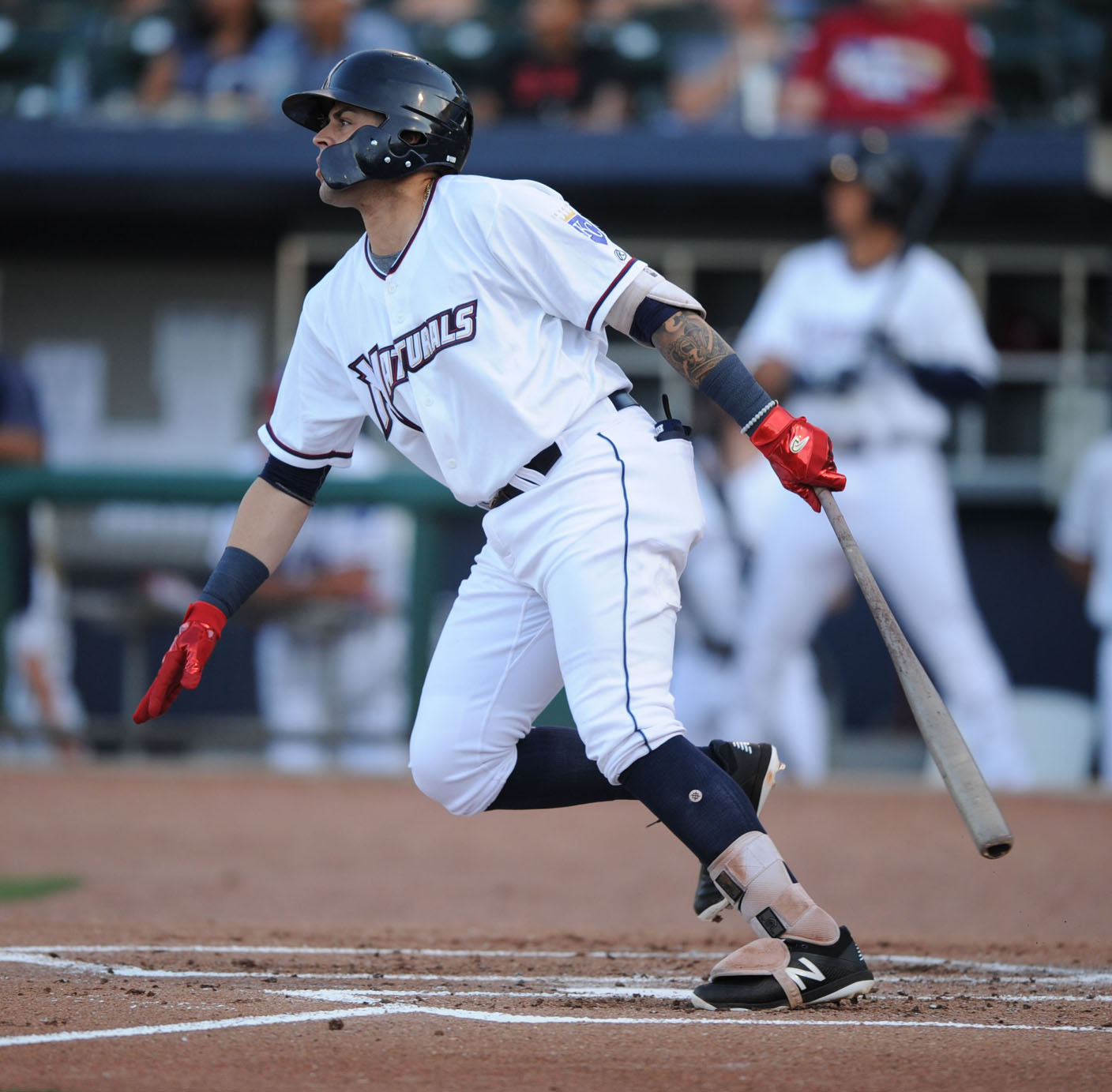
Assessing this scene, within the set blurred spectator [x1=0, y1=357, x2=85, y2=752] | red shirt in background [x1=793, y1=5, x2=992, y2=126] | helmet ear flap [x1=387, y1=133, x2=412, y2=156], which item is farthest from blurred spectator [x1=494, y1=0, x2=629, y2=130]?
helmet ear flap [x1=387, y1=133, x2=412, y2=156]

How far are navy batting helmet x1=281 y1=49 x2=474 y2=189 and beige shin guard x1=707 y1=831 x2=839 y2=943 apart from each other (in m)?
1.41

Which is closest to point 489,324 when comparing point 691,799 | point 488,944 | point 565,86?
point 691,799

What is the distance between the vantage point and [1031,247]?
1109cm

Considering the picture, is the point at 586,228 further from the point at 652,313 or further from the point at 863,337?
the point at 863,337

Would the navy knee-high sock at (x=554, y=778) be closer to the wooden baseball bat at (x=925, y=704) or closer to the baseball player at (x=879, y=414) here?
the wooden baseball bat at (x=925, y=704)

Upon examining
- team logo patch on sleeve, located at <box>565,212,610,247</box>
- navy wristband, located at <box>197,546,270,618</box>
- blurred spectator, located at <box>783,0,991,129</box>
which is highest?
blurred spectator, located at <box>783,0,991,129</box>

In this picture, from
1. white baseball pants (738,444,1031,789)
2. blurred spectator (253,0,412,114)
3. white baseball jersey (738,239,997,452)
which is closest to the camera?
white baseball pants (738,444,1031,789)

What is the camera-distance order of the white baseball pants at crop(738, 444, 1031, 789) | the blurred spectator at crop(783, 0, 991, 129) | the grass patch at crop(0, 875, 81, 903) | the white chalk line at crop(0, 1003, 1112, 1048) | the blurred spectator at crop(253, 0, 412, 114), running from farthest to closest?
the blurred spectator at crop(253, 0, 412, 114) → the blurred spectator at crop(783, 0, 991, 129) → the white baseball pants at crop(738, 444, 1031, 789) → the grass patch at crop(0, 875, 81, 903) → the white chalk line at crop(0, 1003, 1112, 1048)

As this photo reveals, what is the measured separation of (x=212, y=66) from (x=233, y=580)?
7735 millimetres

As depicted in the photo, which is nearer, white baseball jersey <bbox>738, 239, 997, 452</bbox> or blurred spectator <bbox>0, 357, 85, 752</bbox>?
white baseball jersey <bbox>738, 239, 997, 452</bbox>

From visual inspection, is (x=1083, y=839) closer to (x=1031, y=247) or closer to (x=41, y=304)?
(x=1031, y=247)

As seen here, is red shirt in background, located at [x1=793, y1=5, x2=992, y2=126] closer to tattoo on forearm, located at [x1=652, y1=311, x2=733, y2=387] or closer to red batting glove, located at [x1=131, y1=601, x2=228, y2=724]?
tattoo on forearm, located at [x1=652, y1=311, x2=733, y2=387]

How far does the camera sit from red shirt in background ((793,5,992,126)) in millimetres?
9102

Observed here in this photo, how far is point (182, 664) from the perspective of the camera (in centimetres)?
337
